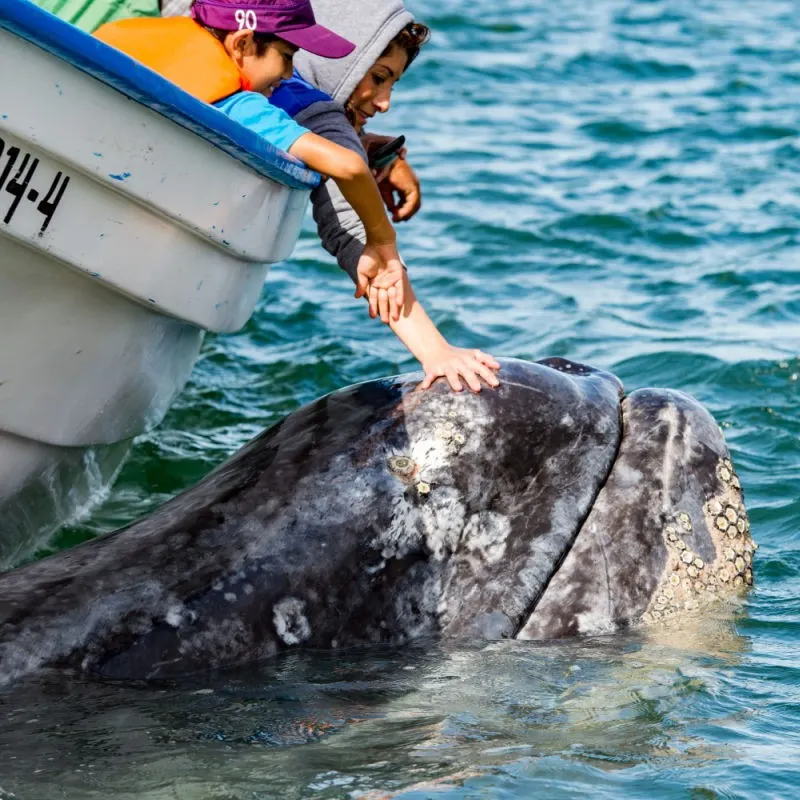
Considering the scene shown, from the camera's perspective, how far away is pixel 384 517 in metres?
5.28

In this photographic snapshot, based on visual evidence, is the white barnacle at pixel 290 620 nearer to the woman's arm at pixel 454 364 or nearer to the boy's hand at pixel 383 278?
the woman's arm at pixel 454 364

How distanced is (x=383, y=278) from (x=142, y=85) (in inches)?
54.9

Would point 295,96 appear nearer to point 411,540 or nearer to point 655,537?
point 411,540

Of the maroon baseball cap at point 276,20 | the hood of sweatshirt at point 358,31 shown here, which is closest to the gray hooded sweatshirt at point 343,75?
the hood of sweatshirt at point 358,31

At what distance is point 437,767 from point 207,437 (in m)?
4.47

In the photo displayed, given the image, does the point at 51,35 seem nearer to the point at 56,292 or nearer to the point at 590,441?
the point at 56,292

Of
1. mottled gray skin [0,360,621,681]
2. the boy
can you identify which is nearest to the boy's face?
the boy

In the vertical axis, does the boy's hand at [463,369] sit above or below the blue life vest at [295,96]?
below

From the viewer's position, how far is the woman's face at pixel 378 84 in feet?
22.9

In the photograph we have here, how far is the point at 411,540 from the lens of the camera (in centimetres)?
530

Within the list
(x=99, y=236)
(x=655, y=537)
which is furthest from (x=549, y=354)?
(x=99, y=236)

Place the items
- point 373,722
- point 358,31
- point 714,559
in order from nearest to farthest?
1. point 373,722
2. point 714,559
3. point 358,31

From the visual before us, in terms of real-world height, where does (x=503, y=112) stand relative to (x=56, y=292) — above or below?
above

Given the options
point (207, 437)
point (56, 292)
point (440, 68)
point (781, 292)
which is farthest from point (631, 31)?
point (56, 292)
